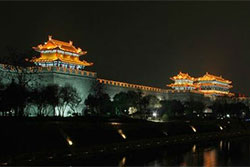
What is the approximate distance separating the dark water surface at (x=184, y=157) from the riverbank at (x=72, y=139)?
1206mm

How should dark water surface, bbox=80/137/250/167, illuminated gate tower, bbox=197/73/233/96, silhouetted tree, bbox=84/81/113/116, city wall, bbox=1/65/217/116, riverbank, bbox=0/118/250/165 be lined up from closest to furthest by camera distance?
riverbank, bbox=0/118/250/165
dark water surface, bbox=80/137/250/167
city wall, bbox=1/65/217/116
silhouetted tree, bbox=84/81/113/116
illuminated gate tower, bbox=197/73/233/96

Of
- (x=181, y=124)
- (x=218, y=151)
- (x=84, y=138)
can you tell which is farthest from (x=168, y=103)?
(x=84, y=138)

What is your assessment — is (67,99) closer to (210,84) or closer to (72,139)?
(72,139)

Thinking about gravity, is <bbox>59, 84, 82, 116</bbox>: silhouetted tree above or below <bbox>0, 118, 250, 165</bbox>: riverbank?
above

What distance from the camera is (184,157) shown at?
31.9m

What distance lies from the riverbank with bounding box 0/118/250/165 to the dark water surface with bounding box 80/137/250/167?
1.21 m

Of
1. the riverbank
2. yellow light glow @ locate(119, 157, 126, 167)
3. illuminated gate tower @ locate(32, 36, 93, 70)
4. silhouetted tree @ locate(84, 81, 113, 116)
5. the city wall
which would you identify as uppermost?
illuminated gate tower @ locate(32, 36, 93, 70)

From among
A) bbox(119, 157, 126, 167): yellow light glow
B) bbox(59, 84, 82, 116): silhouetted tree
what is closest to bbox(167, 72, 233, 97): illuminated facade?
bbox(59, 84, 82, 116): silhouetted tree

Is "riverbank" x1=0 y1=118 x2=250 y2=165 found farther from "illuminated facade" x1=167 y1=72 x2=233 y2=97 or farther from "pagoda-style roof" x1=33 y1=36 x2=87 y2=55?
"illuminated facade" x1=167 y1=72 x2=233 y2=97

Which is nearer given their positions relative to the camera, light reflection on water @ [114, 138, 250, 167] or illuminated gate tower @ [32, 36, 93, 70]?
light reflection on water @ [114, 138, 250, 167]

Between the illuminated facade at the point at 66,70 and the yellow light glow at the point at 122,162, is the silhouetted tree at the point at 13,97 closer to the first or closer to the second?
the illuminated facade at the point at 66,70

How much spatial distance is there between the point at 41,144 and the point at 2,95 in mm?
13435

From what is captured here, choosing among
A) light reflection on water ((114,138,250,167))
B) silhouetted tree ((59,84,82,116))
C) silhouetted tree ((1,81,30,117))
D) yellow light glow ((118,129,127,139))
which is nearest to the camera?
light reflection on water ((114,138,250,167))

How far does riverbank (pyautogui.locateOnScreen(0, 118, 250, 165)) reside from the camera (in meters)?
25.7
